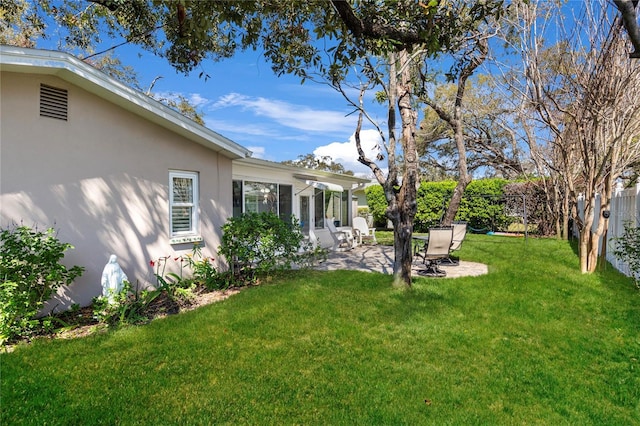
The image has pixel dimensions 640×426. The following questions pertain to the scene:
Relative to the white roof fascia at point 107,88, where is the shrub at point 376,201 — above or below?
below

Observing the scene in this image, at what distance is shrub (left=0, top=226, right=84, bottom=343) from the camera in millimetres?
4805

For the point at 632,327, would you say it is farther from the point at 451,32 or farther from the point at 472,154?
the point at 472,154

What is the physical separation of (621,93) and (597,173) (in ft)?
6.09

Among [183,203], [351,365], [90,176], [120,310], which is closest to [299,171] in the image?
[183,203]

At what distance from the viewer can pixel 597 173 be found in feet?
28.5

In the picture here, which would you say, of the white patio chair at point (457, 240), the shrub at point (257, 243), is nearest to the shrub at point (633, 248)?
the white patio chair at point (457, 240)

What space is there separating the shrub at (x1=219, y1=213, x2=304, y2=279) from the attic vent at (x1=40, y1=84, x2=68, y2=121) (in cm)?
384

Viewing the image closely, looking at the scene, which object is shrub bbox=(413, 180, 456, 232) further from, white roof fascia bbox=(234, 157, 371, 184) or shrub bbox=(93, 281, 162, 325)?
shrub bbox=(93, 281, 162, 325)

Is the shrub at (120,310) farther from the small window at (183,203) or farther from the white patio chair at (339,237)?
the white patio chair at (339,237)

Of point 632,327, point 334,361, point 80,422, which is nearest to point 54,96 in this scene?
point 80,422

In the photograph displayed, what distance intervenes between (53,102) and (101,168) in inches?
52.6

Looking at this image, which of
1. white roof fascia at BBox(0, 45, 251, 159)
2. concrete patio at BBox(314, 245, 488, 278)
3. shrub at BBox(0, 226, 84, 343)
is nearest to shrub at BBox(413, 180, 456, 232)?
concrete patio at BBox(314, 245, 488, 278)

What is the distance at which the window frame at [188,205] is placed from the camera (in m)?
8.48

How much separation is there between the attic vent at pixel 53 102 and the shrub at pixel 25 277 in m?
2.01
